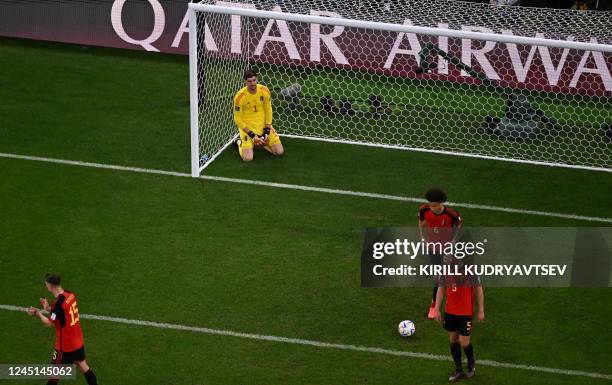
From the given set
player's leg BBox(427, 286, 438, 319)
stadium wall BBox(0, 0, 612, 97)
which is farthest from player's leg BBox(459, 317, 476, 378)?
stadium wall BBox(0, 0, 612, 97)

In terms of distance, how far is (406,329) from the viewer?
11992 millimetres

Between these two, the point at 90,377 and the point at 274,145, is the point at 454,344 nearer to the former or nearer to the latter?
the point at 90,377

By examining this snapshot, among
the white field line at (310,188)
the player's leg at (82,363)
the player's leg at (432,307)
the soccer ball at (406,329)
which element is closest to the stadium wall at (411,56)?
the white field line at (310,188)

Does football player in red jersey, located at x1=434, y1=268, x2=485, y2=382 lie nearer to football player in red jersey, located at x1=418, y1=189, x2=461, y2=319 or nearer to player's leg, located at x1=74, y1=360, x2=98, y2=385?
football player in red jersey, located at x1=418, y1=189, x2=461, y2=319

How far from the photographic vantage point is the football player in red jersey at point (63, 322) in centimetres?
1020

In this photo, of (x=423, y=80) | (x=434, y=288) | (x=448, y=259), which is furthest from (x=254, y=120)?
(x=448, y=259)

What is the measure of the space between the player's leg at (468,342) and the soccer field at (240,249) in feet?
0.42

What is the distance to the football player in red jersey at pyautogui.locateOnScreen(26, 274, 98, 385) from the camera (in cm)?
1020

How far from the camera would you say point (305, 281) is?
1320 centimetres

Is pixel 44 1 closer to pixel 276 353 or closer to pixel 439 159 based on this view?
pixel 439 159

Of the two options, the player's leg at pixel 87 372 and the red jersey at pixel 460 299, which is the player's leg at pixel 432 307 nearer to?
the red jersey at pixel 460 299

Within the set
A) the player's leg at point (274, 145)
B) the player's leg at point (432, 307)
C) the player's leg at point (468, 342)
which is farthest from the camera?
the player's leg at point (274, 145)

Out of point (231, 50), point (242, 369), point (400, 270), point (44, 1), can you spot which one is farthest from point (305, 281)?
point (44, 1)

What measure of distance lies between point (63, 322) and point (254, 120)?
7153 millimetres
